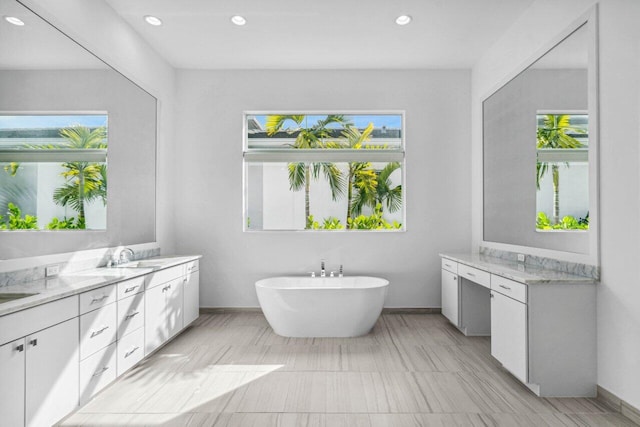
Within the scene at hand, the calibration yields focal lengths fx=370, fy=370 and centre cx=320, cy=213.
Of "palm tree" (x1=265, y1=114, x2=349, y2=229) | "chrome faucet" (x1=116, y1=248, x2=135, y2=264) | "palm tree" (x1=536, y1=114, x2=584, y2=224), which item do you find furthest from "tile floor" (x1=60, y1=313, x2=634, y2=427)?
"palm tree" (x1=265, y1=114, x2=349, y2=229)

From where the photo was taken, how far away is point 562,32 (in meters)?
2.79

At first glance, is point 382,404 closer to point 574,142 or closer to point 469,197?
point 574,142

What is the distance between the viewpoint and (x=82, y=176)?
111 inches

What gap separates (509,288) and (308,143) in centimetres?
288

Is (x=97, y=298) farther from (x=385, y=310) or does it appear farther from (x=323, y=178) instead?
(x=385, y=310)

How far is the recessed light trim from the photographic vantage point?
338 cm

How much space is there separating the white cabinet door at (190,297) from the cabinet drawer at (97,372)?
123 centimetres

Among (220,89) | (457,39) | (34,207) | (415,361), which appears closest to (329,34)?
(457,39)

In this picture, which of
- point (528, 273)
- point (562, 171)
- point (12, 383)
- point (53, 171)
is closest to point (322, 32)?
point (562, 171)

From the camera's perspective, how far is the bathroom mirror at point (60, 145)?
87.4 inches

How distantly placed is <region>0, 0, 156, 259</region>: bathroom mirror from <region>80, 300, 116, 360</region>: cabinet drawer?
0.58m

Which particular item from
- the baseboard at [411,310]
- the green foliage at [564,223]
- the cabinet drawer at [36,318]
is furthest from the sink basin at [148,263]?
the green foliage at [564,223]

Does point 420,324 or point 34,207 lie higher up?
point 34,207

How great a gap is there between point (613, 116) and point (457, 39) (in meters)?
1.93
